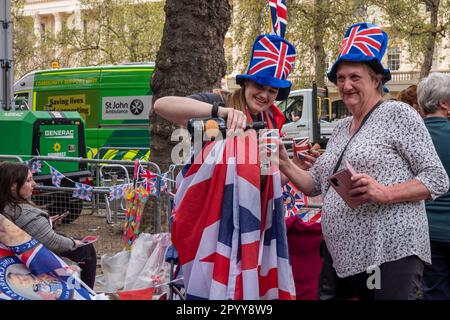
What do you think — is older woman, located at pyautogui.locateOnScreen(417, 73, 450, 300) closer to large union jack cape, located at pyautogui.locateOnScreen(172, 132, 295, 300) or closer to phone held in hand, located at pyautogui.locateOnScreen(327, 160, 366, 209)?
phone held in hand, located at pyautogui.locateOnScreen(327, 160, 366, 209)

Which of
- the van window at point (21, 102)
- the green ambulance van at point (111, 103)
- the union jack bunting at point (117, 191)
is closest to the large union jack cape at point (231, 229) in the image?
the union jack bunting at point (117, 191)

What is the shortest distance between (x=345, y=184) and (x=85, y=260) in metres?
2.72

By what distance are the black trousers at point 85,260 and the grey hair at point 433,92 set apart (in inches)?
105

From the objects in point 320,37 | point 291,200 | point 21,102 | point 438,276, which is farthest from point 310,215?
point 320,37

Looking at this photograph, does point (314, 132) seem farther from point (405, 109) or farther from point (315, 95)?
point (405, 109)

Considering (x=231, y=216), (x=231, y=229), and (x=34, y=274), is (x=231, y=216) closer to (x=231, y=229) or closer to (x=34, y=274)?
(x=231, y=229)

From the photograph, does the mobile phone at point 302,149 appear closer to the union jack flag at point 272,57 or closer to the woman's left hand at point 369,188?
the union jack flag at point 272,57

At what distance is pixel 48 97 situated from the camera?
1453cm

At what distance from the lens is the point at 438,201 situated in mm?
3395

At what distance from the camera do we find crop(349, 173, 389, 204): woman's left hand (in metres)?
2.49

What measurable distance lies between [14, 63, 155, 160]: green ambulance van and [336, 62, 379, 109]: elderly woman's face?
1019cm

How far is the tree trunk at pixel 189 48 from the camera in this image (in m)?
6.39

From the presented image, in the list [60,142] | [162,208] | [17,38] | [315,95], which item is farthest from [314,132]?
[17,38]

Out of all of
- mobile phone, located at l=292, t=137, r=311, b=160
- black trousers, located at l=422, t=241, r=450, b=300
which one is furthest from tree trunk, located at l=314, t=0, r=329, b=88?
mobile phone, located at l=292, t=137, r=311, b=160
